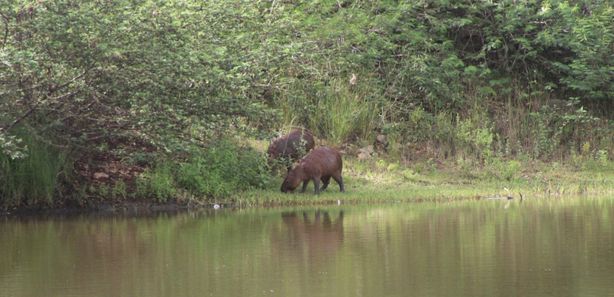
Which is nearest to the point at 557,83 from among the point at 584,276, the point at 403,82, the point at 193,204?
the point at 403,82

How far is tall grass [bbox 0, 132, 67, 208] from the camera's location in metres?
17.7

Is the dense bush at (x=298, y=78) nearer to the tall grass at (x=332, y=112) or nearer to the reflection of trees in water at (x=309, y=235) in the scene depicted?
the tall grass at (x=332, y=112)

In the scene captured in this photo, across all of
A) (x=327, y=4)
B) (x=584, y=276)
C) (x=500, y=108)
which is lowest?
(x=584, y=276)

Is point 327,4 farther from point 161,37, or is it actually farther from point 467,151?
point 161,37

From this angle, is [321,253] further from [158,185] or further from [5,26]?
[158,185]

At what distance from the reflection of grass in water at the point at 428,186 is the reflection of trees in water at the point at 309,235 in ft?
6.09

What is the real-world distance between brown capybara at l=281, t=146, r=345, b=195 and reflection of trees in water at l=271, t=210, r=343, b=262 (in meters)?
2.05

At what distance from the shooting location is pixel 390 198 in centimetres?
1948

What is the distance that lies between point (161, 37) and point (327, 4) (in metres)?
10.1

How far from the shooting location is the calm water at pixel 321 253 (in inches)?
402

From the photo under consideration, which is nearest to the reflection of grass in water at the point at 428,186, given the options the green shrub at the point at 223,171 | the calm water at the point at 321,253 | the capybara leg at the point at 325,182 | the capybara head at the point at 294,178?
the capybara leg at the point at 325,182

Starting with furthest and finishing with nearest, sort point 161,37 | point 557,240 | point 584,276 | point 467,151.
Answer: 1. point 467,151
2. point 161,37
3. point 557,240
4. point 584,276

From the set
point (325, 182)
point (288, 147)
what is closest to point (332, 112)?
point (288, 147)

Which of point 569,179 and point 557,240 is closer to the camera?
point 557,240
